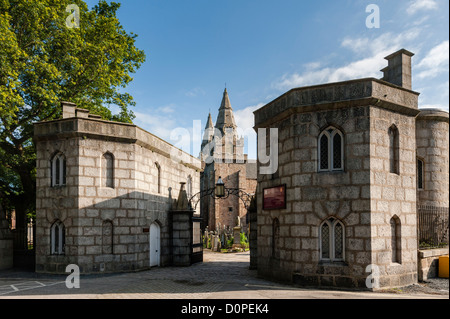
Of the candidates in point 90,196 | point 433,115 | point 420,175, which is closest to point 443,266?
point 420,175

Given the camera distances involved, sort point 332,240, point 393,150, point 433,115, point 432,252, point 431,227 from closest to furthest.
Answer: point 332,240 → point 393,150 → point 432,252 → point 431,227 → point 433,115

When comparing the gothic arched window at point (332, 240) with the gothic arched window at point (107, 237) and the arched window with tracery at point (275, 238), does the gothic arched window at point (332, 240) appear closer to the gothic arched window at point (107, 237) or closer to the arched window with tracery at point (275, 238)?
the arched window with tracery at point (275, 238)

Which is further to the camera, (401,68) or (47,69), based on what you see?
(47,69)

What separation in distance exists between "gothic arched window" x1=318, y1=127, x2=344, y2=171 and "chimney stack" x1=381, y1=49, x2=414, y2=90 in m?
3.76

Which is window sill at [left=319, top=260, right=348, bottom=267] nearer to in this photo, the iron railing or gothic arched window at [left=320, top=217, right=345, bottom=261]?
gothic arched window at [left=320, top=217, right=345, bottom=261]

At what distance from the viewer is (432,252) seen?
13.2 m

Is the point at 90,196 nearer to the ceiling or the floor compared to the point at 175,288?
nearer to the ceiling

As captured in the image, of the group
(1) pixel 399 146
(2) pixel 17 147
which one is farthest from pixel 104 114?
(1) pixel 399 146

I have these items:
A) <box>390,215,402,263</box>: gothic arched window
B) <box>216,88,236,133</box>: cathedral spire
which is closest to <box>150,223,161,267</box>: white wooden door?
<box>390,215,402,263</box>: gothic arched window

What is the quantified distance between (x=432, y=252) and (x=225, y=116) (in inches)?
1943

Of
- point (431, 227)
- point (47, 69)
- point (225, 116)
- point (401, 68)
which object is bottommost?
point (431, 227)

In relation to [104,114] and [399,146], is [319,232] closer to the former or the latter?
[399,146]

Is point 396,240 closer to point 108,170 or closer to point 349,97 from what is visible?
point 349,97

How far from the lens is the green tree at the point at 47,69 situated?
673 inches
